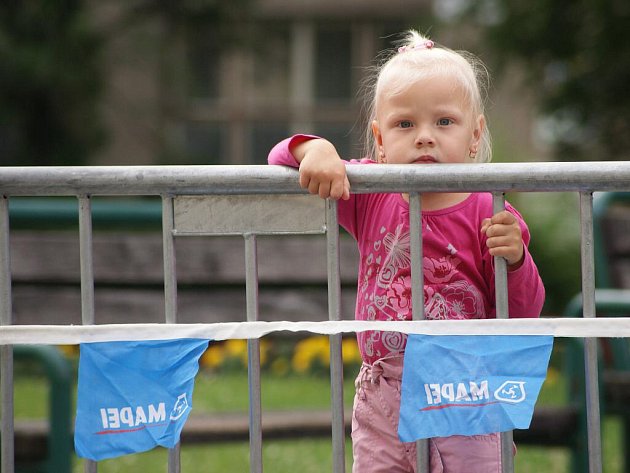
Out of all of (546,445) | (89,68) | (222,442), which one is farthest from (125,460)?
(89,68)

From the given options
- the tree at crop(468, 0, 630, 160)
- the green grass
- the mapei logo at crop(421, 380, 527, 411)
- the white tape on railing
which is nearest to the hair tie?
the white tape on railing

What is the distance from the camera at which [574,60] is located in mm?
10836

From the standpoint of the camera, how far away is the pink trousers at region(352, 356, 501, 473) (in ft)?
7.88

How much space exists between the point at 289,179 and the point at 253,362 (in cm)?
43

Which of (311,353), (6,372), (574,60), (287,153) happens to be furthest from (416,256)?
(574,60)

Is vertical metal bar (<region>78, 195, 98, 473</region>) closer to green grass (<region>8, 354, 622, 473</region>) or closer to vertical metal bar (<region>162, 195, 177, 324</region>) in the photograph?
vertical metal bar (<region>162, 195, 177, 324</region>)

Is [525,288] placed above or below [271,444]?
above

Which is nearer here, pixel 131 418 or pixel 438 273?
pixel 131 418

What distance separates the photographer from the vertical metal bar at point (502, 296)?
2.30 meters

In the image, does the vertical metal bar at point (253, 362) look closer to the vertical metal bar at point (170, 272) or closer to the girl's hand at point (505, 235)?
the vertical metal bar at point (170, 272)

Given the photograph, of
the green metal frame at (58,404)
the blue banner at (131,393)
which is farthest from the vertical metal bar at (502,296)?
the green metal frame at (58,404)

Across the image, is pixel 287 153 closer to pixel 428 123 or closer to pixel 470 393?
pixel 428 123

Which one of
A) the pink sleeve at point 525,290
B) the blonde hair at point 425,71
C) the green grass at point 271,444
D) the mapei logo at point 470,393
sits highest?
the blonde hair at point 425,71

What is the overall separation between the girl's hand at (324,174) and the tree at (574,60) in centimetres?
845
